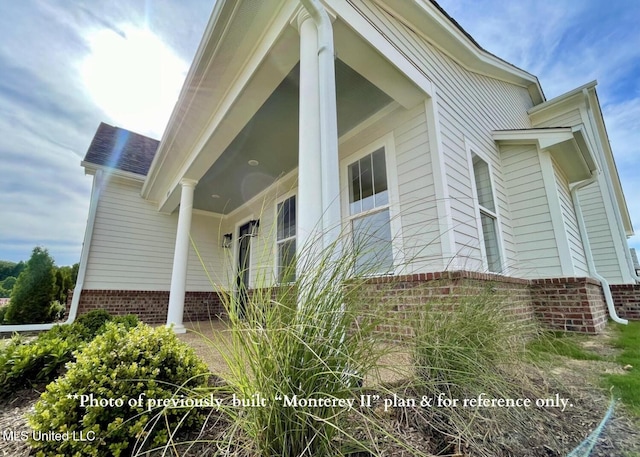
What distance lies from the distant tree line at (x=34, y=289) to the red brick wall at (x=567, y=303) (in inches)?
336

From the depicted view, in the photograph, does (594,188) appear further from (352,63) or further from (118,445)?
(118,445)

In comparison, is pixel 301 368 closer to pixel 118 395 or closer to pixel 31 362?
pixel 118 395

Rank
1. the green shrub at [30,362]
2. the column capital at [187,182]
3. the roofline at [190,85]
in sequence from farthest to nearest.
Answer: the column capital at [187,182] < the roofline at [190,85] < the green shrub at [30,362]

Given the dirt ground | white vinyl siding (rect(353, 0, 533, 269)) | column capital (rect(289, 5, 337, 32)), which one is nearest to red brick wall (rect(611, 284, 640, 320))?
white vinyl siding (rect(353, 0, 533, 269))

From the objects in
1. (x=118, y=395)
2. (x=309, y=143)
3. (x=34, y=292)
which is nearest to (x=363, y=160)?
(x=309, y=143)

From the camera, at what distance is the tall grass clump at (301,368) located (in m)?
1.00

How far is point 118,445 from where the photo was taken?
1.18 metres

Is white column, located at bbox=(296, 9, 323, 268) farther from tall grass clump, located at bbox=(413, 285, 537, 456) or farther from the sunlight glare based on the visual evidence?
the sunlight glare

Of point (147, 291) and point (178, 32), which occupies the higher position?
point (178, 32)

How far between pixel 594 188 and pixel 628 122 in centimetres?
359

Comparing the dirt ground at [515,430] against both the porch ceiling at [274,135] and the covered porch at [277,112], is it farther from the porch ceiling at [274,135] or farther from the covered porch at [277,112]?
the porch ceiling at [274,135]

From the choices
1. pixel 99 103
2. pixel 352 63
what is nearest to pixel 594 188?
pixel 352 63

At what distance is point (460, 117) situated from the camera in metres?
3.99

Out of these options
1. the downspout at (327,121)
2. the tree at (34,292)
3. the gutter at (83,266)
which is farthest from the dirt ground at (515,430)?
the tree at (34,292)
